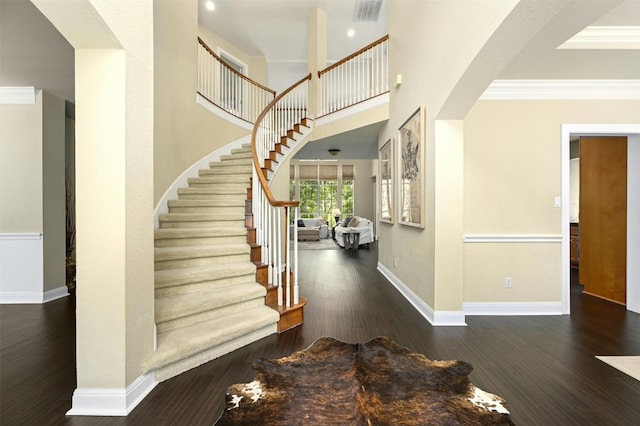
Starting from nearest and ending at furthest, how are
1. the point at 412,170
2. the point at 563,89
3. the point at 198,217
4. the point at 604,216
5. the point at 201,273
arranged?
the point at 201,273 < the point at 563,89 < the point at 412,170 < the point at 198,217 < the point at 604,216

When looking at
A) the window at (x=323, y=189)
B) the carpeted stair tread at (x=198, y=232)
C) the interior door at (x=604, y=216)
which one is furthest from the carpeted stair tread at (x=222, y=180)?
the window at (x=323, y=189)

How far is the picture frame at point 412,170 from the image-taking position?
3.05 metres

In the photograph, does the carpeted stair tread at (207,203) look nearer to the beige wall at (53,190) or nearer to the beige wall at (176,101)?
the beige wall at (176,101)

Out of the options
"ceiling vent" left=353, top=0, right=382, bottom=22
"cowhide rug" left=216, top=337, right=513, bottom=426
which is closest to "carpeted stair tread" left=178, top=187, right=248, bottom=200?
"cowhide rug" left=216, top=337, right=513, bottom=426

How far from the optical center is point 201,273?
8.45ft

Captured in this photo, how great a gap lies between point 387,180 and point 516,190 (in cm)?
192

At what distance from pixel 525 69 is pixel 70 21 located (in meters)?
3.64

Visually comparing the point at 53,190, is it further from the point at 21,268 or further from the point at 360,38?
the point at 360,38

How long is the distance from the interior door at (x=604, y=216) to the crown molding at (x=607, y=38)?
5.70 feet

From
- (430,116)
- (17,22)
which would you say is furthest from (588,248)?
(17,22)

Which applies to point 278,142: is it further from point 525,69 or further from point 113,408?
point 113,408

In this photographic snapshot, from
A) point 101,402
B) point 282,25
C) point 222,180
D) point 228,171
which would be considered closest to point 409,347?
point 101,402

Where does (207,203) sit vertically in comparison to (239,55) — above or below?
below

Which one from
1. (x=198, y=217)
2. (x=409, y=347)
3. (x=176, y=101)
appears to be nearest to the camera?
(x=409, y=347)
